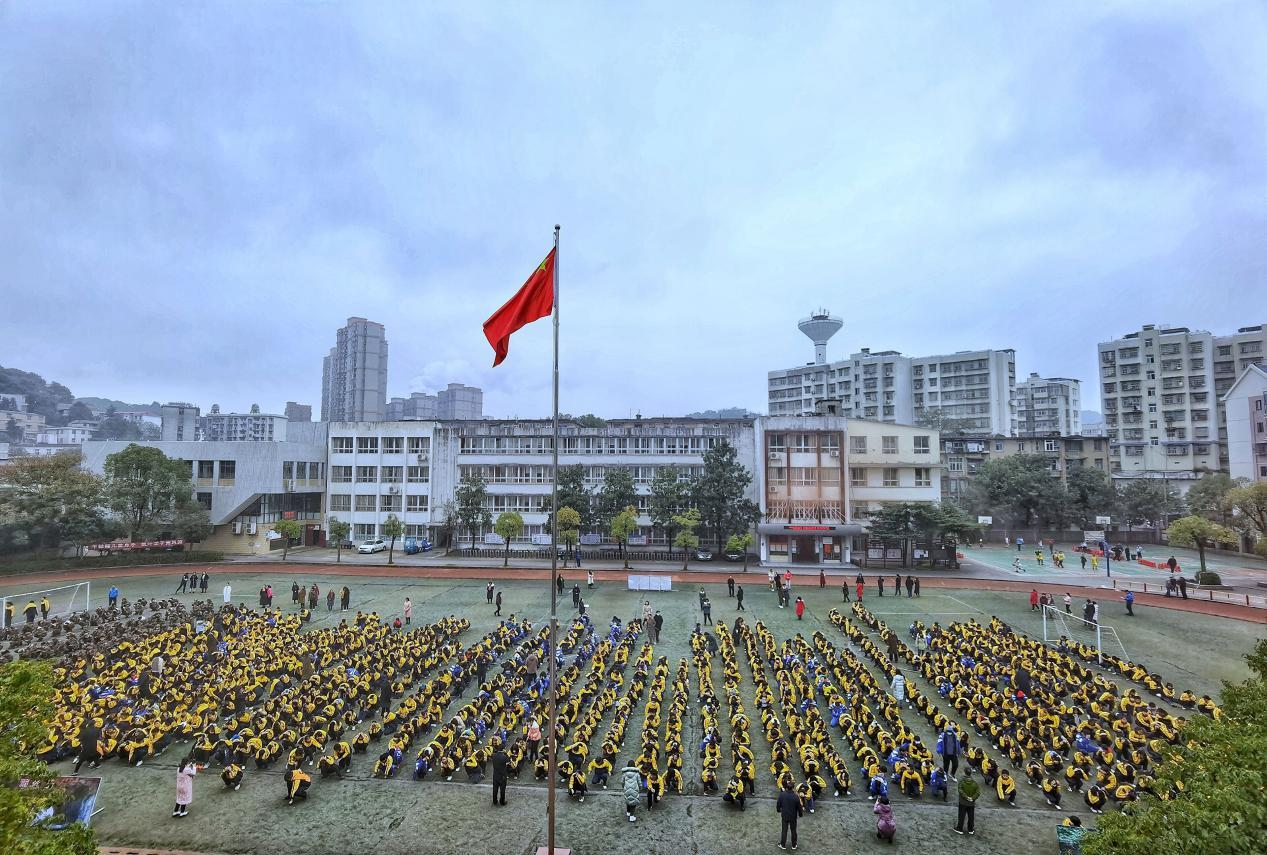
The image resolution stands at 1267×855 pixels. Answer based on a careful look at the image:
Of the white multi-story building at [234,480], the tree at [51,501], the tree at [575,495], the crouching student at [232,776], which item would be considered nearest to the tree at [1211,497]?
the tree at [575,495]

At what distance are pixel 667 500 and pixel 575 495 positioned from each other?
7.12 m

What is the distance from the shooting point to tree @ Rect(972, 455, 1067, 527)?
56.5 m

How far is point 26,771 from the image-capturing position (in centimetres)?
723

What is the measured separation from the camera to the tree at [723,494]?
152 feet

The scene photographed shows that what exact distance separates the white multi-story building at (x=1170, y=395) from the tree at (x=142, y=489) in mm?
90684

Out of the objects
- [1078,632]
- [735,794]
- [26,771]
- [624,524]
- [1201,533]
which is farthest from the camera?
[624,524]

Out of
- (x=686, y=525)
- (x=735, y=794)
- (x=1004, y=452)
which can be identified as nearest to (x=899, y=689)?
(x=735, y=794)

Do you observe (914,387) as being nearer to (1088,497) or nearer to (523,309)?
(1088,497)

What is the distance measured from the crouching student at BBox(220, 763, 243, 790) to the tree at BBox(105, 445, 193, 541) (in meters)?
40.2

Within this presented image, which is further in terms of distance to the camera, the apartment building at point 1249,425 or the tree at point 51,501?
the apartment building at point 1249,425

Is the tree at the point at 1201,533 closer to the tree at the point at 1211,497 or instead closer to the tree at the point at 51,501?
the tree at the point at 1211,497

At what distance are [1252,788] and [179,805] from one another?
1709 cm

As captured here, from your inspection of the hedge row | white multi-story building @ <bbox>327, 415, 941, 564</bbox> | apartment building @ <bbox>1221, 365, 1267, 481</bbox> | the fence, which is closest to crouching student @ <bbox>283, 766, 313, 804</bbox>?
white multi-story building @ <bbox>327, 415, 941, 564</bbox>

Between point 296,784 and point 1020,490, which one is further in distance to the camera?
point 1020,490
